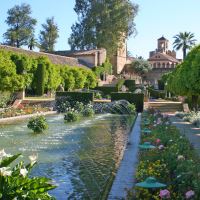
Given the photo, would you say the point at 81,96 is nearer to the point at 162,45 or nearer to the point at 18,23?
the point at 18,23

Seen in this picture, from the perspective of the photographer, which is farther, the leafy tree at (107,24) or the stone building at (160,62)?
the stone building at (160,62)

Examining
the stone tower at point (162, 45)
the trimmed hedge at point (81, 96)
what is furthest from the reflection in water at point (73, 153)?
the stone tower at point (162, 45)

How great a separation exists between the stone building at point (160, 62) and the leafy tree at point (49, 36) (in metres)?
18.7

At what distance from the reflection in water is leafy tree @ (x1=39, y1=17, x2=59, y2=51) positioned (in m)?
55.6

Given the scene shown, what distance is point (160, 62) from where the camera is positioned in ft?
301

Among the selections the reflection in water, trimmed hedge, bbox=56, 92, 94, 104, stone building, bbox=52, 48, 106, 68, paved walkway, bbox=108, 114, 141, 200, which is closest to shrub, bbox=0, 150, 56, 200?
paved walkway, bbox=108, 114, 141, 200

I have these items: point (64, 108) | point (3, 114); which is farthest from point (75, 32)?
point (3, 114)

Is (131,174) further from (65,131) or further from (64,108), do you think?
(64,108)

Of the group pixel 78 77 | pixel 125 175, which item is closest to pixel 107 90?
pixel 78 77

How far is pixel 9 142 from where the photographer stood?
13.0 meters

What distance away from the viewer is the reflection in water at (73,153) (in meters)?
7.52

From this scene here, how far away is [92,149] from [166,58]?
8114 cm

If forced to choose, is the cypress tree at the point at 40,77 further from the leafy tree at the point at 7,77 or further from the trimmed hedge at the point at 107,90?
the trimmed hedge at the point at 107,90

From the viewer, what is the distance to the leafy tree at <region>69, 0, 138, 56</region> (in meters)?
58.0
